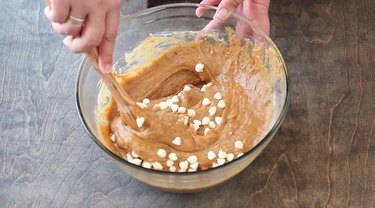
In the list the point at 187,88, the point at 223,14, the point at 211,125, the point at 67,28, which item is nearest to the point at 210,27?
the point at 223,14

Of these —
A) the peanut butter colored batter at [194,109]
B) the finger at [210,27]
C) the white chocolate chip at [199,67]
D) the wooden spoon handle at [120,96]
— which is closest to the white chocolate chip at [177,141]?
the peanut butter colored batter at [194,109]

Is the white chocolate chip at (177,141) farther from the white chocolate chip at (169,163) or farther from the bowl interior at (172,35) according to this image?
the bowl interior at (172,35)

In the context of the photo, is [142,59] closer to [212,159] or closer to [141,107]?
[141,107]

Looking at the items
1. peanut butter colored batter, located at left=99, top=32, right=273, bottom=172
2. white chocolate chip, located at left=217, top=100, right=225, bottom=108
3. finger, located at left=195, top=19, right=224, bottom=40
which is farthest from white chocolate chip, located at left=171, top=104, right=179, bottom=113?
finger, located at left=195, top=19, right=224, bottom=40

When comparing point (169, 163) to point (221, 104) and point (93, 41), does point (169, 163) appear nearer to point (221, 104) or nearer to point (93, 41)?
point (221, 104)

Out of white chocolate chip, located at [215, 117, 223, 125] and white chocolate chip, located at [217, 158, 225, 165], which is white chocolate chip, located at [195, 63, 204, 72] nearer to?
white chocolate chip, located at [215, 117, 223, 125]

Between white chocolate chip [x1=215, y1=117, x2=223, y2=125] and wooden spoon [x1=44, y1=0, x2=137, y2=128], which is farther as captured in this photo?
white chocolate chip [x1=215, y1=117, x2=223, y2=125]
